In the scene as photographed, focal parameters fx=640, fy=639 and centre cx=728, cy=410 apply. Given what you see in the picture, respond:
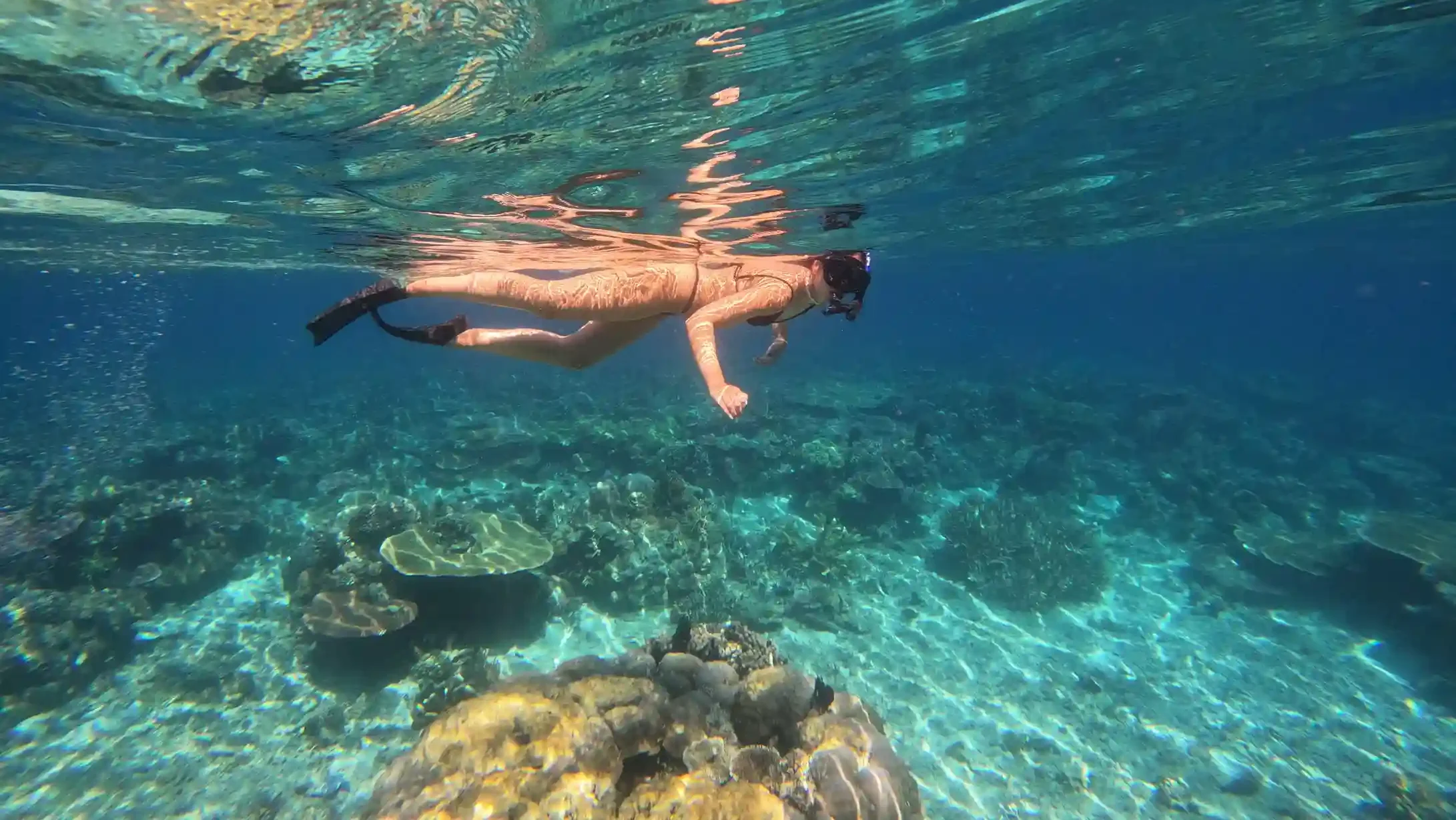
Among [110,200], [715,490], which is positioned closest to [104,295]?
[110,200]

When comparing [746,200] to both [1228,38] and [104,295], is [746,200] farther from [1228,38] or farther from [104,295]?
[104,295]

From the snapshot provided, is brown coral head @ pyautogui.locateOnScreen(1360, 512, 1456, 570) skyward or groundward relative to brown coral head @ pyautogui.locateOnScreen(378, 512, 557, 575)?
groundward

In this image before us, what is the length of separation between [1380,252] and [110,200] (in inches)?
2187

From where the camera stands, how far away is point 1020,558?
13.8 meters

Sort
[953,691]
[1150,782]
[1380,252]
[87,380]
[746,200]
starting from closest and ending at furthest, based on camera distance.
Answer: [1150,782] → [953,691] → [746,200] → [1380,252] → [87,380]

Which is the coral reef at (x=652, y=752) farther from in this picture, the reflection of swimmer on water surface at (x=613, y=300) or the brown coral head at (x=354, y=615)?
the brown coral head at (x=354, y=615)

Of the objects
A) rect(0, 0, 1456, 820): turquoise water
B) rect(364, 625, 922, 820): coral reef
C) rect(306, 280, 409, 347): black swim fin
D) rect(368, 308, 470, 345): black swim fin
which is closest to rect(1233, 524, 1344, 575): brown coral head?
rect(0, 0, 1456, 820): turquoise water

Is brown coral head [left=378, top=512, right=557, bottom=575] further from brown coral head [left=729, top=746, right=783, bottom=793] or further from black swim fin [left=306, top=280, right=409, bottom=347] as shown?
brown coral head [left=729, top=746, right=783, bottom=793]

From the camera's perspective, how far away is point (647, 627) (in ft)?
34.7

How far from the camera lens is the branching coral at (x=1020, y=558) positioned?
42.6ft

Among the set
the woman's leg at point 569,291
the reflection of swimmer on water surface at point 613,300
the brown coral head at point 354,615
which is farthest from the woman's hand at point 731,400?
the brown coral head at point 354,615

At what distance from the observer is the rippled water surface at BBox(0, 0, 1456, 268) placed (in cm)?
597

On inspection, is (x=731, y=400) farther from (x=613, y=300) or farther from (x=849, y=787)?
(x=849, y=787)

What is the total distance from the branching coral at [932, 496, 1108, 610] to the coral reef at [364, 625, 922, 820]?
7590 mm
